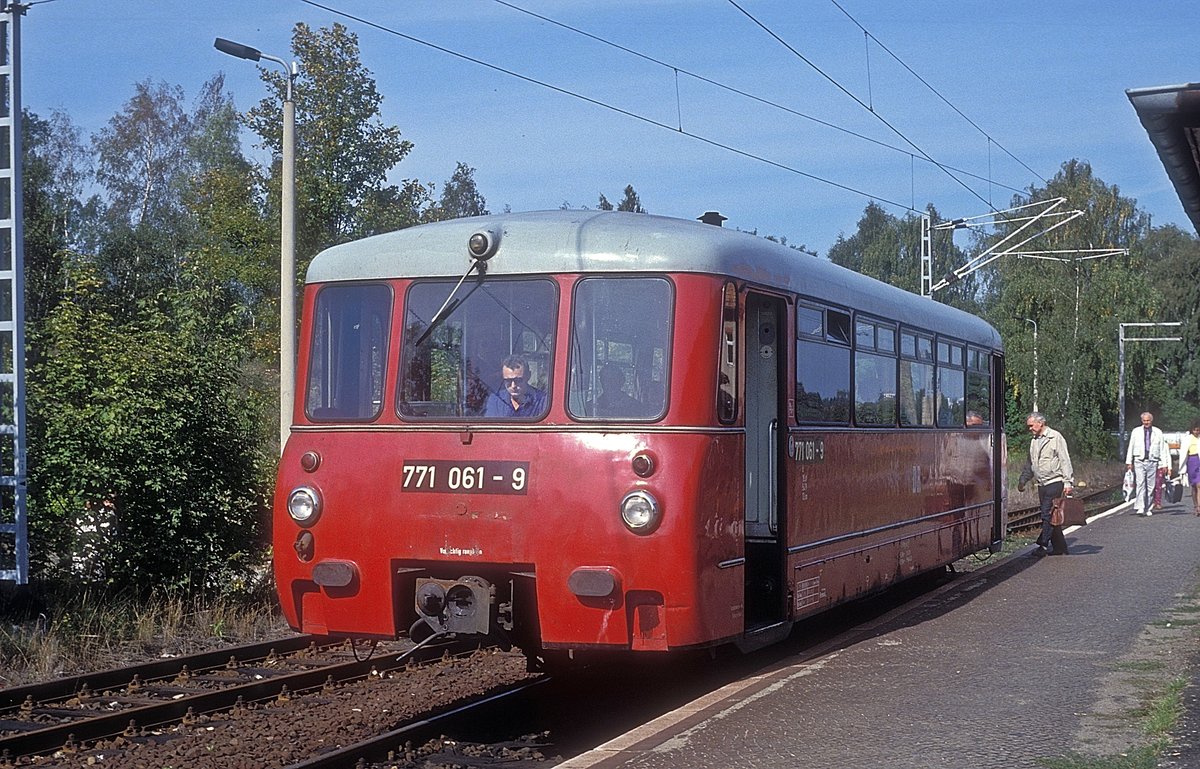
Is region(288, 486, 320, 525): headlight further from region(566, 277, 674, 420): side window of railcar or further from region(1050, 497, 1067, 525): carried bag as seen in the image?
region(1050, 497, 1067, 525): carried bag

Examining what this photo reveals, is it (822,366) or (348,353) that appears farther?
(822,366)

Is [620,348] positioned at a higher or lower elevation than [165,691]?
higher

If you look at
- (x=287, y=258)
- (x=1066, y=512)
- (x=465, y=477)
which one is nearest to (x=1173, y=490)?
(x=1066, y=512)

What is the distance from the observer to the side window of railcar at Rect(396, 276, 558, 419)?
858 cm

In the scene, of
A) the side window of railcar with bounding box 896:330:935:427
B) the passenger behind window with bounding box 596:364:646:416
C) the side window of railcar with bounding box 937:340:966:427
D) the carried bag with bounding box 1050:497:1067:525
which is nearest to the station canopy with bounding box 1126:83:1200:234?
the passenger behind window with bounding box 596:364:646:416

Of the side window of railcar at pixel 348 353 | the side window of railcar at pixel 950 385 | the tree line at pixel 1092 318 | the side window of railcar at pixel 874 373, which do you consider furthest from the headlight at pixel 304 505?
the tree line at pixel 1092 318

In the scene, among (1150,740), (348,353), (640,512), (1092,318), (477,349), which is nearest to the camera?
(1150,740)

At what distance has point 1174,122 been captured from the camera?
6.65 m

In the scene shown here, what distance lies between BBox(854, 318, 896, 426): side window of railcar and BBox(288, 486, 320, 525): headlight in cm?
460

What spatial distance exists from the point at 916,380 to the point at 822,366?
330 centimetres

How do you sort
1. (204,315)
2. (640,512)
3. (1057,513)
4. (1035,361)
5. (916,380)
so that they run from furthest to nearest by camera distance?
1. (1035,361)
2. (204,315)
3. (1057,513)
4. (916,380)
5. (640,512)

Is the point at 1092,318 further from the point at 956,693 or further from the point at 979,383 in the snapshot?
the point at 956,693

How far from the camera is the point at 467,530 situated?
833 centimetres

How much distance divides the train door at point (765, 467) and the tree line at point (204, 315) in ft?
18.9
